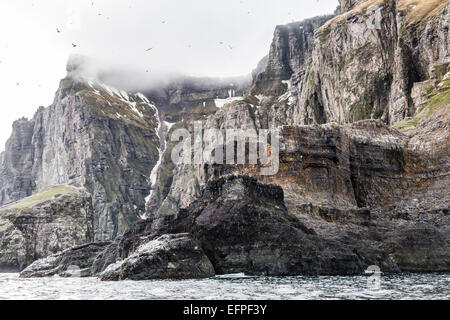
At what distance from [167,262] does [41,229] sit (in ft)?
383

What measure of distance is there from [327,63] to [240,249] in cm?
12398

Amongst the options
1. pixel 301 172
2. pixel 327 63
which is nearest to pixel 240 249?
pixel 301 172

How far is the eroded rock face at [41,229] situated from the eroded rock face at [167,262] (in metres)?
106

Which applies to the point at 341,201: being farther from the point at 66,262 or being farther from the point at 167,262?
the point at 66,262

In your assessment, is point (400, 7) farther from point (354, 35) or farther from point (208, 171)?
point (208, 171)

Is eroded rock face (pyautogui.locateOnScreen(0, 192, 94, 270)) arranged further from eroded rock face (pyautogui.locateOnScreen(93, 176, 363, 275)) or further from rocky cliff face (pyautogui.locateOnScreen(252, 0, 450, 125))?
eroded rock face (pyautogui.locateOnScreen(93, 176, 363, 275))

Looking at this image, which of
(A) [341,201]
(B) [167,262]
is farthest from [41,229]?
(B) [167,262]

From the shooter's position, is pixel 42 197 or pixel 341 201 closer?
pixel 341 201

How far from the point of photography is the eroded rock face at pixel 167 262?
145 feet

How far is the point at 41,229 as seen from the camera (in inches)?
5822

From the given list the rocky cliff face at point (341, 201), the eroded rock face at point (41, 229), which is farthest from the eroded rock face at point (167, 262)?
the eroded rock face at point (41, 229)

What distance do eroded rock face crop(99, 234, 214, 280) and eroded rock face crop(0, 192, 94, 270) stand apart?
105519 millimetres

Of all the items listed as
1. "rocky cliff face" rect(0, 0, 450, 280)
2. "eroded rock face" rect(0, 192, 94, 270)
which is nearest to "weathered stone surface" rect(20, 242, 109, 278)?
"rocky cliff face" rect(0, 0, 450, 280)
